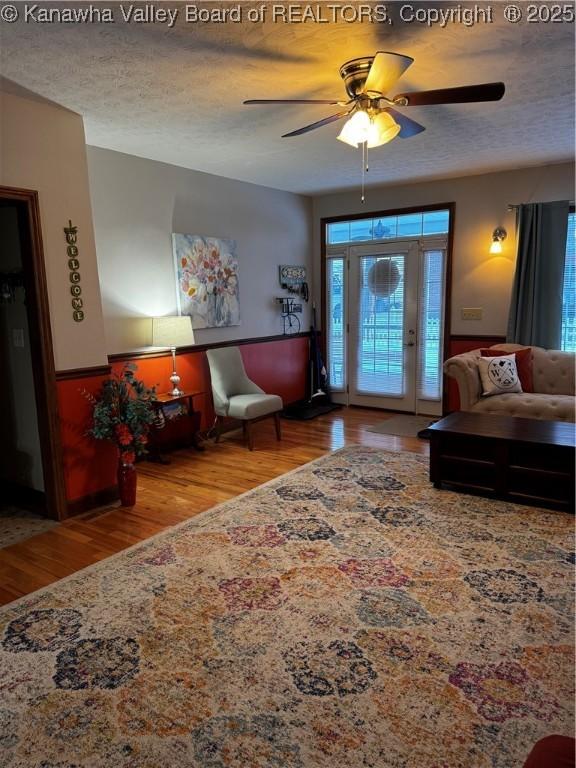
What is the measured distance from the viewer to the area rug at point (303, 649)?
1629 mm

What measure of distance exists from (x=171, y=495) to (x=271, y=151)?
2.85 meters

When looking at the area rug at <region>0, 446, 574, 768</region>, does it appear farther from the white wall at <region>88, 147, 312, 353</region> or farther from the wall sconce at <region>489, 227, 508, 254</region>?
the wall sconce at <region>489, 227, 508, 254</region>

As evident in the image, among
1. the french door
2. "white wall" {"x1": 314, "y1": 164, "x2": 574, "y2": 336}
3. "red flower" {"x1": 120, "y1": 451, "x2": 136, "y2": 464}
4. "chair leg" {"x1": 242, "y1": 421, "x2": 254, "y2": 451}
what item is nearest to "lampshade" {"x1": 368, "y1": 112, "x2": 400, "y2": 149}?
"red flower" {"x1": 120, "y1": 451, "x2": 136, "y2": 464}

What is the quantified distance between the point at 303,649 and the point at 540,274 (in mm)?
4401

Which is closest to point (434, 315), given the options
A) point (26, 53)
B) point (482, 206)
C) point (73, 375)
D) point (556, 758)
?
point (482, 206)

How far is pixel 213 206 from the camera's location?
509 centimetres

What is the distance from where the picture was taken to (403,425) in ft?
18.3

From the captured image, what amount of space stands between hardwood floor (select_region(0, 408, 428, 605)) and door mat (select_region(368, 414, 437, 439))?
4.8 inches

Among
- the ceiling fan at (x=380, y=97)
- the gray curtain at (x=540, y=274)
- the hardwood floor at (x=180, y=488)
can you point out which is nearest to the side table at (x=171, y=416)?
the hardwood floor at (x=180, y=488)

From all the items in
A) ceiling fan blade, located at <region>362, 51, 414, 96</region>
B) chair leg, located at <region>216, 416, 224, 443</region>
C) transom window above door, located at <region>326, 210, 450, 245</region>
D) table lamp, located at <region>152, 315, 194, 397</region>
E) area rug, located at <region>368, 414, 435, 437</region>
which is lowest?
area rug, located at <region>368, 414, 435, 437</region>

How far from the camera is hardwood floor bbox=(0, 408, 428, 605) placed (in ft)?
9.21

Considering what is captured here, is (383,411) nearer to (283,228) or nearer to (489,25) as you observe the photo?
(283,228)

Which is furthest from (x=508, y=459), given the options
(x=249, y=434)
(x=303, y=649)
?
(x=249, y=434)

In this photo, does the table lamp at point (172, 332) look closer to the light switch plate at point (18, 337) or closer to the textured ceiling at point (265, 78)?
the light switch plate at point (18, 337)
